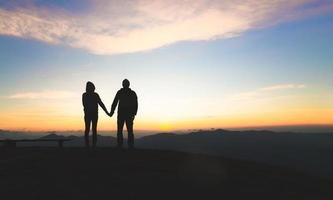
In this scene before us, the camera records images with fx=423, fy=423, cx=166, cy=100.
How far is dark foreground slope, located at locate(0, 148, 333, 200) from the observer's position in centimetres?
1400

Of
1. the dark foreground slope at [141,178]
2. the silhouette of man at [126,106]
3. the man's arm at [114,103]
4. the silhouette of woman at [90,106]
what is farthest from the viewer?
the man's arm at [114,103]

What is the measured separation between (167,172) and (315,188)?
229 inches

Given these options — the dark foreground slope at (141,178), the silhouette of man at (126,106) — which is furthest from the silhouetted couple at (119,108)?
the dark foreground slope at (141,178)

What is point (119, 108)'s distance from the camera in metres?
20.2

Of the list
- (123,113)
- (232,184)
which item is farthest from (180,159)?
(232,184)

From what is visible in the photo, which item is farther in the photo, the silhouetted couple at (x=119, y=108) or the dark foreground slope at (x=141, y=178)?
the silhouetted couple at (x=119, y=108)

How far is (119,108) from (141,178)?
540 cm

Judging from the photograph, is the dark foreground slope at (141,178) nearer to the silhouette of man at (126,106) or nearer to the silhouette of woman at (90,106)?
the silhouette of man at (126,106)

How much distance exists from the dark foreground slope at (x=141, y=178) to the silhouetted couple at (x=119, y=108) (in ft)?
3.49

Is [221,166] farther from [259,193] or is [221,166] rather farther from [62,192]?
[62,192]

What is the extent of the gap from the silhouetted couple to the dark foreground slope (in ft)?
3.49

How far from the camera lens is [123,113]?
66.1ft

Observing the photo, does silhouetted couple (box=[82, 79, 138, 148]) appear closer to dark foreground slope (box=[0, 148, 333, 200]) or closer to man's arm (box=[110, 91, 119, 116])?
man's arm (box=[110, 91, 119, 116])

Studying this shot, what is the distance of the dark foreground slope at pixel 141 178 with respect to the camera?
45.9ft
